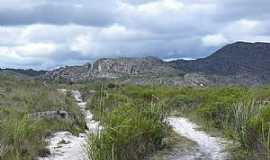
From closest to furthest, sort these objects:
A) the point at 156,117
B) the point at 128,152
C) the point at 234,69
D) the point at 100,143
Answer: the point at 100,143 → the point at 128,152 → the point at 156,117 → the point at 234,69

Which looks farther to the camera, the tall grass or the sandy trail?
the sandy trail

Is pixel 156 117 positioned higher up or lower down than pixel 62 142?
higher up

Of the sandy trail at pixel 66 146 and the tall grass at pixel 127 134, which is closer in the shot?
the tall grass at pixel 127 134

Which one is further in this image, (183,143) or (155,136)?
(183,143)

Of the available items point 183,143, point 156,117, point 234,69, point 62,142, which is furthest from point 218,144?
point 234,69

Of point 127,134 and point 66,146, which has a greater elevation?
point 127,134

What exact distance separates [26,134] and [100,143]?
4.77 m

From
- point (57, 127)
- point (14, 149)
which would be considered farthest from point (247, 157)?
point (57, 127)

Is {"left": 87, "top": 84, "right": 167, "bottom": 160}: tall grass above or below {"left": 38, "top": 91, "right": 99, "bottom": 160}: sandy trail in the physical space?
above

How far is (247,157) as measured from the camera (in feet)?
46.3

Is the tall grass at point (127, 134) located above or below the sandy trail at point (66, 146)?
above

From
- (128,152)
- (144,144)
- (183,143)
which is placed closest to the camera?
(128,152)

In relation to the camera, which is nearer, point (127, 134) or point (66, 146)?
point (127, 134)

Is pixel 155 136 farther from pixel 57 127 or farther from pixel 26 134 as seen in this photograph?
pixel 57 127
